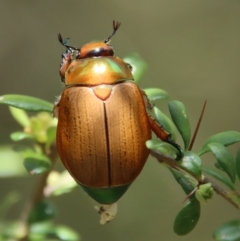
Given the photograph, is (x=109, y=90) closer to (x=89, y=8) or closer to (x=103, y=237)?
(x=103, y=237)

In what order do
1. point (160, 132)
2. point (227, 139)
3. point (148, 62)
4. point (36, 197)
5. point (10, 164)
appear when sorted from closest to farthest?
point (227, 139)
point (160, 132)
point (36, 197)
point (10, 164)
point (148, 62)

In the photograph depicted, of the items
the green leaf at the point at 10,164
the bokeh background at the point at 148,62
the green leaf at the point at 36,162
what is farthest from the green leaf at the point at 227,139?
the bokeh background at the point at 148,62

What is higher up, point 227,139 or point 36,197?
point 227,139

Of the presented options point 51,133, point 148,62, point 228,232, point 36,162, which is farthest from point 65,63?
point 148,62

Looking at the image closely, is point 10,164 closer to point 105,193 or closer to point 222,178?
point 105,193

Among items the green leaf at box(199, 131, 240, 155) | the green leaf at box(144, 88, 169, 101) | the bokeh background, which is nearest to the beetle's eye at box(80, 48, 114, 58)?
the green leaf at box(144, 88, 169, 101)

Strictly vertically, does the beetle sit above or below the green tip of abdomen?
above

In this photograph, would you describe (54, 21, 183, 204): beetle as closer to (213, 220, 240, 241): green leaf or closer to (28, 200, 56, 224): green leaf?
(213, 220, 240, 241): green leaf
